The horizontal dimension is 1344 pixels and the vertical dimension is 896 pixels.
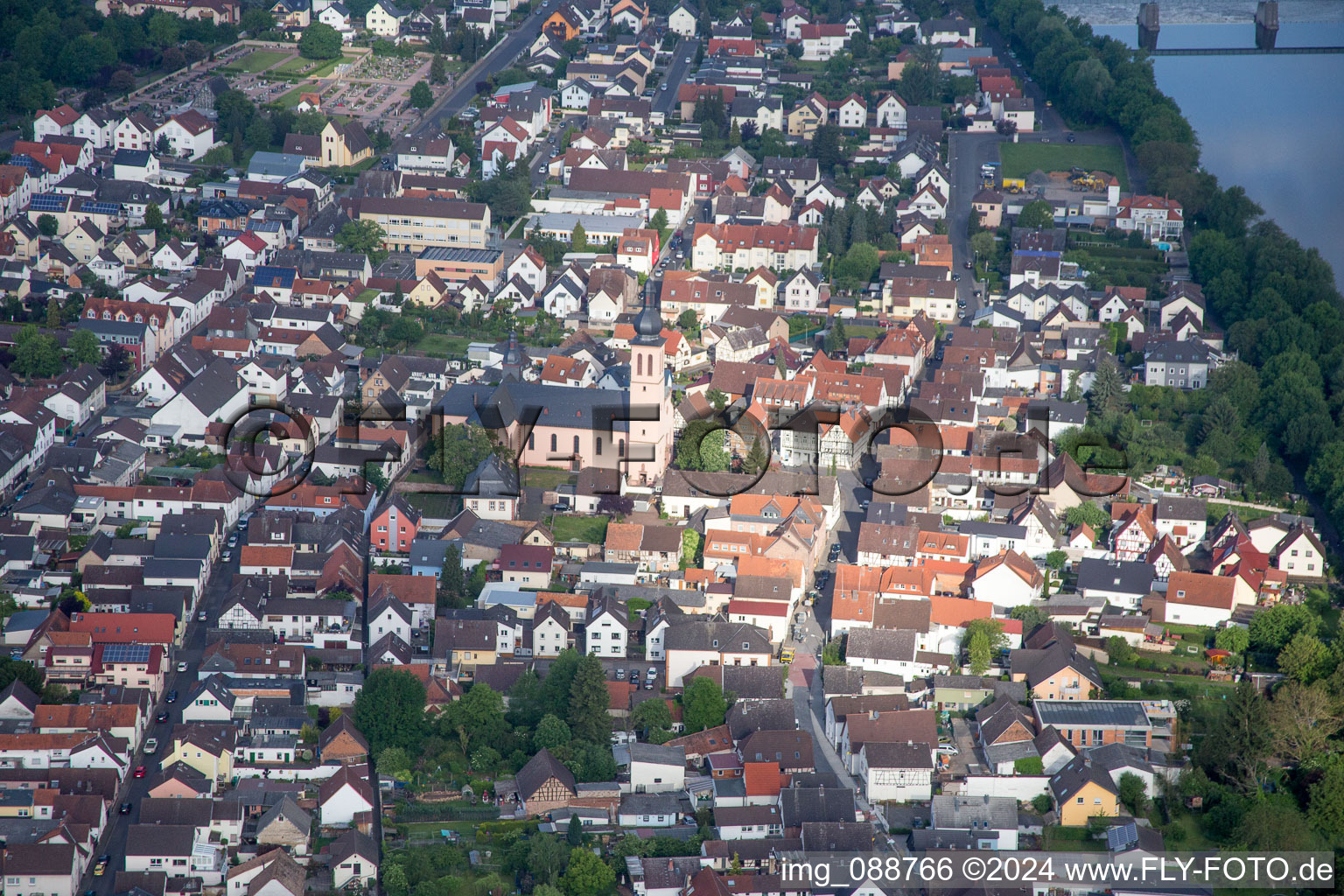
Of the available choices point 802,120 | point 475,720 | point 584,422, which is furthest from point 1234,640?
point 802,120

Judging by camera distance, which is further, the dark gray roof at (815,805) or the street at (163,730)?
the dark gray roof at (815,805)

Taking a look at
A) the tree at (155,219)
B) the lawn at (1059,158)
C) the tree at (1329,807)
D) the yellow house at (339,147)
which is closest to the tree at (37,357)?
the tree at (155,219)

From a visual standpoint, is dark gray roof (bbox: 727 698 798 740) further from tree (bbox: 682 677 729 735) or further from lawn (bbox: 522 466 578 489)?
lawn (bbox: 522 466 578 489)

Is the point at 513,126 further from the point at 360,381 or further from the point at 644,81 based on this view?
the point at 360,381

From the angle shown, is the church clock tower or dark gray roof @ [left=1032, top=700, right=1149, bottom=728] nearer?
dark gray roof @ [left=1032, top=700, right=1149, bottom=728]

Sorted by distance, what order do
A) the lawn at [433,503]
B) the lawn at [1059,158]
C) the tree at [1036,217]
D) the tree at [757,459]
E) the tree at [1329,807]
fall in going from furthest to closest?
the lawn at [1059,158]
the tree at [1036,217]
the tree at [757,459]
the lawn at [433,503]
the tree at [1329,807]

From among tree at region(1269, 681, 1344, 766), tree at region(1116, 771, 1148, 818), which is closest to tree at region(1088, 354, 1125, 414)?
tree at region(1269, 681, 1344, 766)

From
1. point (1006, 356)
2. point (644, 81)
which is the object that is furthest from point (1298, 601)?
point (644, 81)

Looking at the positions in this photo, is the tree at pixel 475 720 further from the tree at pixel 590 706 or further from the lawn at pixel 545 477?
the lawn at pixel 545 477
